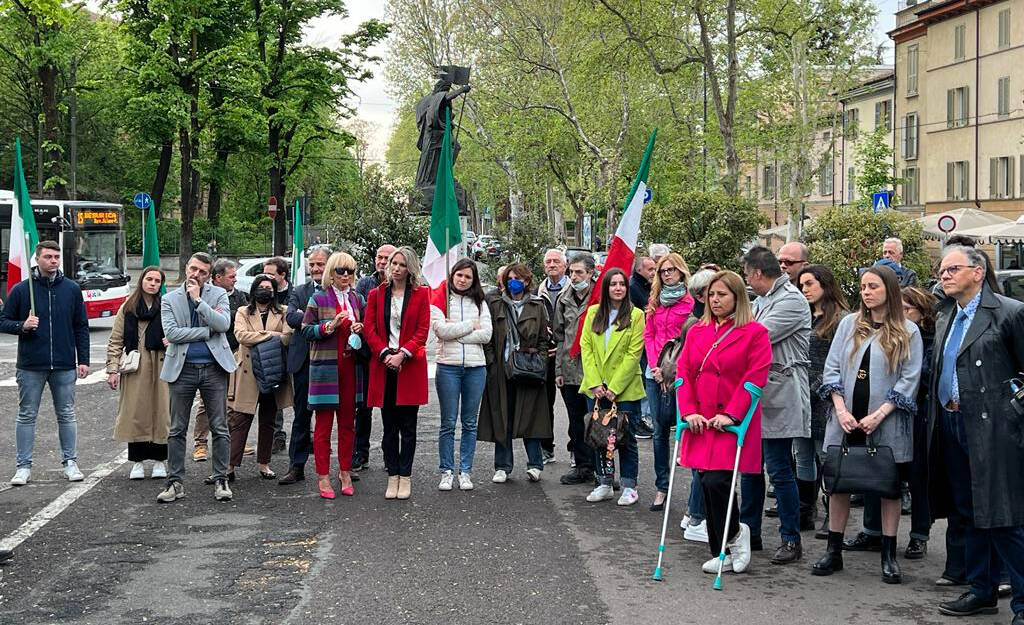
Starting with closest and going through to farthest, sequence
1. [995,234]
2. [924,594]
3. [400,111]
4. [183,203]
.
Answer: [924,594]
[995,234]
[183,203]
[400,111]

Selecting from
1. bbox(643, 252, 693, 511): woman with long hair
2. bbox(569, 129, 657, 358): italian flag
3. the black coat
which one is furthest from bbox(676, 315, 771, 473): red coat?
bbox(569, 129, 657, 358): italian flag

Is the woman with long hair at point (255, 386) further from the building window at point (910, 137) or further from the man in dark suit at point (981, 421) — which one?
the building window at point (910, 137)

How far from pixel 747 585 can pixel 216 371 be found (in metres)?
4.52

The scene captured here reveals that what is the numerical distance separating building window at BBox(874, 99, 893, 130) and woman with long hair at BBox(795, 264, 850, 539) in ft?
186

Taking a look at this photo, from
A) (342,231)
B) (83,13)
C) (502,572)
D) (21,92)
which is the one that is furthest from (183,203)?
(502,572)

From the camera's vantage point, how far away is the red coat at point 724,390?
7082 mm

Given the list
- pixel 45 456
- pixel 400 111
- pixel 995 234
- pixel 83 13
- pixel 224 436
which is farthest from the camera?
pixel 400 111

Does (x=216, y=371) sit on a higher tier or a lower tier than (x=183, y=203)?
lower

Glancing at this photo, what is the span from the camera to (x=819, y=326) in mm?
8375

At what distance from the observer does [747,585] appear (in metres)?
7.00

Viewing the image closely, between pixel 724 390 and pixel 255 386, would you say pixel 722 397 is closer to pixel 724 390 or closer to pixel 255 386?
pixel 724 390

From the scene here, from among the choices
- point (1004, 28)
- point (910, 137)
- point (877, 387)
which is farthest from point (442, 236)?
point (910, 137)

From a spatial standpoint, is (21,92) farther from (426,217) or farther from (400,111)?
(426,217)

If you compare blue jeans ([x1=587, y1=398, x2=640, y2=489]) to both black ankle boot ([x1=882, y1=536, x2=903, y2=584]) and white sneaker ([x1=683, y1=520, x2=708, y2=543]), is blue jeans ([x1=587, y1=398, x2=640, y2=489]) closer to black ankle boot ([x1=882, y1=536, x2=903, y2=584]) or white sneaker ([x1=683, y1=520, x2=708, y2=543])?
white sneaker ([x1=683, y1=520, x2=708, y2=543])
